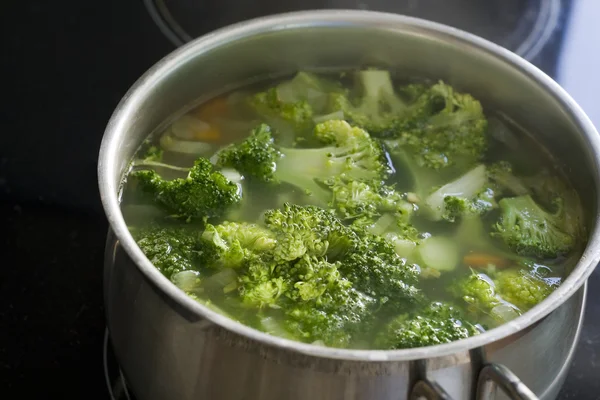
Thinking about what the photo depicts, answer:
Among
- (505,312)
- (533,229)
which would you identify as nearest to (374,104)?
(533,229)

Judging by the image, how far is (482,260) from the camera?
49.3 inches

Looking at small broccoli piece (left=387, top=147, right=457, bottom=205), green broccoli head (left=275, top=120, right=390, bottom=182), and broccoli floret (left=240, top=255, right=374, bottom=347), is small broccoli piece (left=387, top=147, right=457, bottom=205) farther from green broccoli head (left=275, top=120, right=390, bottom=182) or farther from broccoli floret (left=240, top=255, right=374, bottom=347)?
broccoli floret (left=240, top=255, right=374, bottom=347)

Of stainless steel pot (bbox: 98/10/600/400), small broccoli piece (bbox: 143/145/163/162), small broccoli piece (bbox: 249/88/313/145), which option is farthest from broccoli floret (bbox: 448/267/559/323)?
small broccoli piece (bbox: 143/145/163/162)

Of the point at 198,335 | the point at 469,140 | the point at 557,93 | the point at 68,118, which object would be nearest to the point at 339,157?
the point at 469,140

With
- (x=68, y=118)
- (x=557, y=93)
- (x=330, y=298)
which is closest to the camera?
(x=330, y=298)

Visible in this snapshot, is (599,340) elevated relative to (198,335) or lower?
lower

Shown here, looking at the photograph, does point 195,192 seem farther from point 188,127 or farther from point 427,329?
point 427,329

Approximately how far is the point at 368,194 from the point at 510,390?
0.53 m

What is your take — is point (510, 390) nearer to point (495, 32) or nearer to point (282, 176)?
point (282, 176)

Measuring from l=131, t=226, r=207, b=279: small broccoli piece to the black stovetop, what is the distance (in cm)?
29

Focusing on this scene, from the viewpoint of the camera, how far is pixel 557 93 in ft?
4.12

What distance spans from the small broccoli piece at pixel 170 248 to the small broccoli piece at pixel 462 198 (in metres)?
0.42

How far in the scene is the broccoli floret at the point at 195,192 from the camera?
1.25 m

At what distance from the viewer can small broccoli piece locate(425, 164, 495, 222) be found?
1.31 metres
